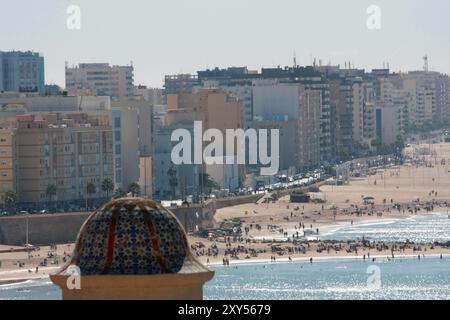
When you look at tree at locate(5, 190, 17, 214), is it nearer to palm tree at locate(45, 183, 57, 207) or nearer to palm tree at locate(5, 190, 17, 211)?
palm tree at locate(5, 190, 17, 211)

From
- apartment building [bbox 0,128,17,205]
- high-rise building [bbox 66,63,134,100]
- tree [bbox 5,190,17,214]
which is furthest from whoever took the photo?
high-rise building [bbox 66,63,134,100]

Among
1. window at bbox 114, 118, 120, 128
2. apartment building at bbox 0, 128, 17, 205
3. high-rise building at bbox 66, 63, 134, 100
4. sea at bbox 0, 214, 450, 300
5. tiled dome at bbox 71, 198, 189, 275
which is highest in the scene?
high-rise building at bbox 66, 63, 134, 100

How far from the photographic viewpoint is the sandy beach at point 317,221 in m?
56.7

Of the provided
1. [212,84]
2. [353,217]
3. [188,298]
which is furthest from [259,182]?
[188,298]

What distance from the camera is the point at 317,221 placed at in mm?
75312

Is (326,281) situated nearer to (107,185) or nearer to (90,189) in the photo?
(107,185)

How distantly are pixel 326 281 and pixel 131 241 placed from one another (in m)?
43.4

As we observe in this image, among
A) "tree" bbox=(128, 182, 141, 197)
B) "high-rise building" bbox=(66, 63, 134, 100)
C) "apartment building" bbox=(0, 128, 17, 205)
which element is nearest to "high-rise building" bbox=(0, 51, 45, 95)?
"high-rise building" bbox=(66, 63, 134, 100)

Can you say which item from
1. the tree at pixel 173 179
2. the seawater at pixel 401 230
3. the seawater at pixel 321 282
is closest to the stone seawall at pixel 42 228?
the seawater at pixel 321 282

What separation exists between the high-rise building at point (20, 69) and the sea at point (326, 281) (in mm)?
56170

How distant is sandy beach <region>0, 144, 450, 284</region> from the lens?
56719 millimetres

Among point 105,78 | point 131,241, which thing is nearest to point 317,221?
point 105,78

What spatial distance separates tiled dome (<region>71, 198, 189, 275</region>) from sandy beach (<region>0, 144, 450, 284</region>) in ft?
120

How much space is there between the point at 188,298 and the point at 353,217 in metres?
71.4
